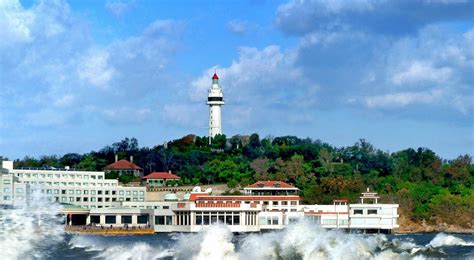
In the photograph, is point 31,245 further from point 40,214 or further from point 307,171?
point 307,171

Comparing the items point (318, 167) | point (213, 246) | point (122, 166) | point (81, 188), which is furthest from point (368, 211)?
point (213, 246)

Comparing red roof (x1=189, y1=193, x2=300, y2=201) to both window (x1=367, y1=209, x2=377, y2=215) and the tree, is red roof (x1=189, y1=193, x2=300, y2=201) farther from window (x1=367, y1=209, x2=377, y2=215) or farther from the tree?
the tree

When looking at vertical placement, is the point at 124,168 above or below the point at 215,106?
below

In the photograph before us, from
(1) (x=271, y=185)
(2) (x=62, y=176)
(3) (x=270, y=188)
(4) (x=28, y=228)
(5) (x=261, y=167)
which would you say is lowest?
(4) (x=28, y=228)

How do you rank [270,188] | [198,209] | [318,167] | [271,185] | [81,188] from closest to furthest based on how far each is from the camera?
[198,209] < [270,188] < [271,185] < [81,188] < [318,167]

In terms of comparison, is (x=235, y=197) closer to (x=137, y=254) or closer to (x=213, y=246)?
(x=137, y=254)
